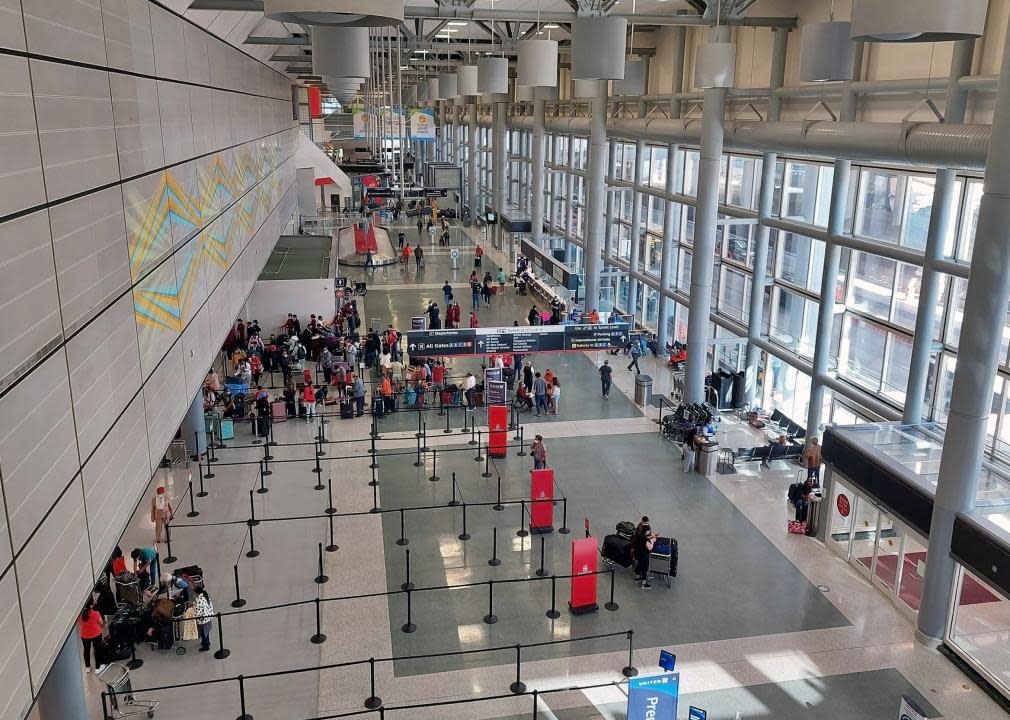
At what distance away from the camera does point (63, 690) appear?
28.2 feet

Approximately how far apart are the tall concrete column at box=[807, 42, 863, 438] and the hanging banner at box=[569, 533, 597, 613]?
845 centimetres

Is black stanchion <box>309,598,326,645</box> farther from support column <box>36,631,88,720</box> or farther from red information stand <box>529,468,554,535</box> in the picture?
red information stand <box>529,468,554,535</box>

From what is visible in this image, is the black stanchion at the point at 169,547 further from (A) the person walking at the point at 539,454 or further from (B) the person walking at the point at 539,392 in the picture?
(B) the person walking at the point at 539,392

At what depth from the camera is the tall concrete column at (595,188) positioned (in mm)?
28672

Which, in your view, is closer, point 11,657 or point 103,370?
point 11,657

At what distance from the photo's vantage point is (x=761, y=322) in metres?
22.1

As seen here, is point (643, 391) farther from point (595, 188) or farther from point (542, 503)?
point (595, 188)

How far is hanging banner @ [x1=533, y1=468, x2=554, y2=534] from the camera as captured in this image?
49.7ft

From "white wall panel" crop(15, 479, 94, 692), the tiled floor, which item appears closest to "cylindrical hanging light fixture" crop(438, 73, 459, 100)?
the tiled floor

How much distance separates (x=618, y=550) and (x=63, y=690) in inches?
332

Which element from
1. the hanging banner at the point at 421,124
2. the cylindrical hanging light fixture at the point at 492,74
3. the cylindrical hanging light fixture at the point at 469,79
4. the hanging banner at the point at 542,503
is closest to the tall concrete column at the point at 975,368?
the hanging banner at the point at 542,503

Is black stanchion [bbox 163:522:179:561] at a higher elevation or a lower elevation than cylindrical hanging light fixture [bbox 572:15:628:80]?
lower

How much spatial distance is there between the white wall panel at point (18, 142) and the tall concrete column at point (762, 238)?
17.1 meters

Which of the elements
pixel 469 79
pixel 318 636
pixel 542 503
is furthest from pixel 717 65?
pixel 318 636
